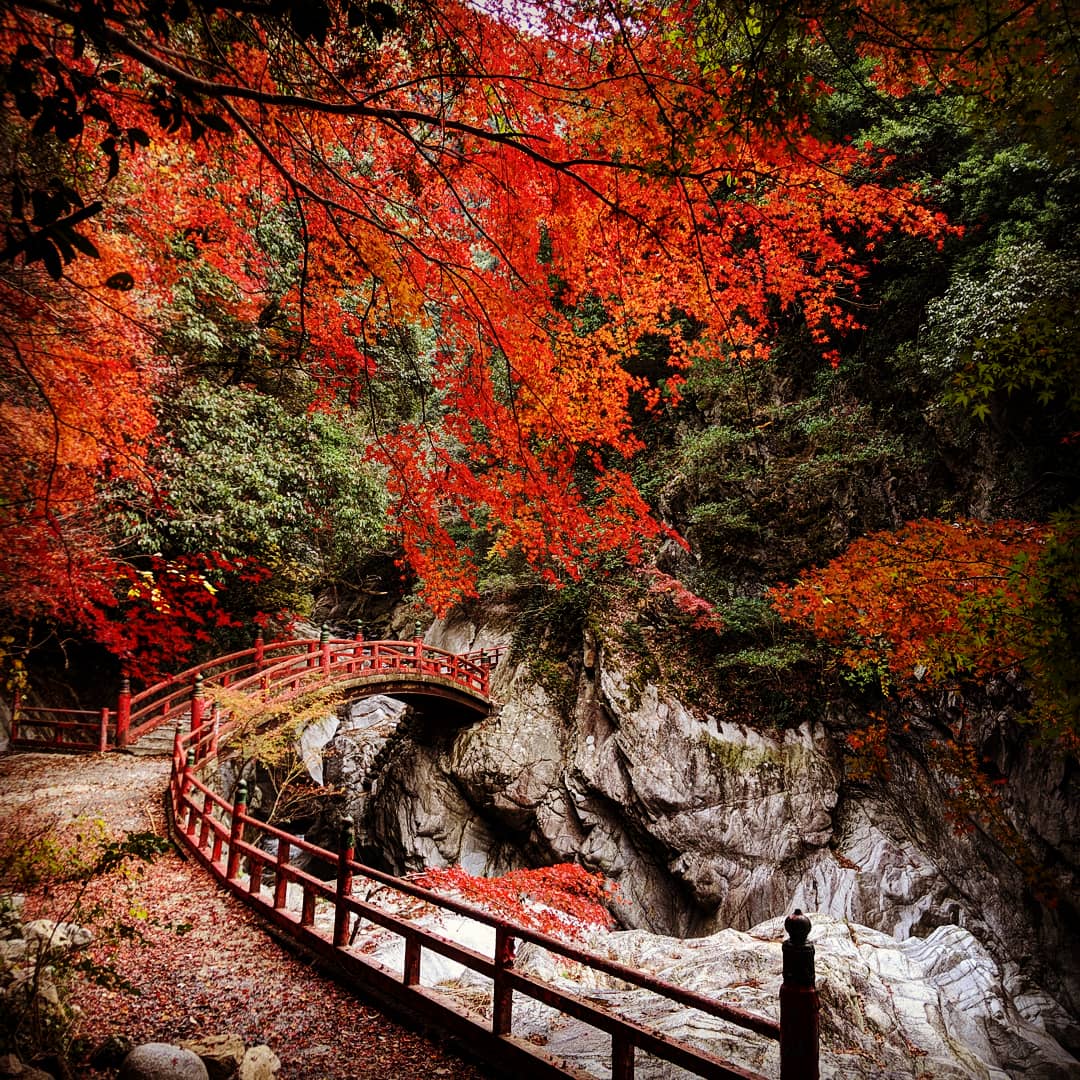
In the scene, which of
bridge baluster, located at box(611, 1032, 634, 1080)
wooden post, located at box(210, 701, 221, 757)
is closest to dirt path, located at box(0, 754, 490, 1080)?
bridge baluster, located at box(611, 1032, 634, 1080)

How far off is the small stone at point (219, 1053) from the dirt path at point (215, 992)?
0.42m

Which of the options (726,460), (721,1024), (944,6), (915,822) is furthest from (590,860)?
(944,6)

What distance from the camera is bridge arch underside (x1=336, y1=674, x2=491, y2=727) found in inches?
483

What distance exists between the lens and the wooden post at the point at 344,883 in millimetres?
4793

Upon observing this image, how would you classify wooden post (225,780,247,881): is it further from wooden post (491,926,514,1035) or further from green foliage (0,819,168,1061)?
wooden post (491,926,514,1035)

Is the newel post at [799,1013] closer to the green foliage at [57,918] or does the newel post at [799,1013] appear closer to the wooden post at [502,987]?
the wooden post at [502,987]

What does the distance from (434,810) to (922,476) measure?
460 inches

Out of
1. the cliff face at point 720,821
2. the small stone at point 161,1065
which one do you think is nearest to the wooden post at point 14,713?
the cliff face at point 720,821

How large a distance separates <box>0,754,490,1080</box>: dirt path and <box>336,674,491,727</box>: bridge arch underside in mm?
Result: 5083

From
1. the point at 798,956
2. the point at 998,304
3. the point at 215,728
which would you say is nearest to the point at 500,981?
the point at 798,956

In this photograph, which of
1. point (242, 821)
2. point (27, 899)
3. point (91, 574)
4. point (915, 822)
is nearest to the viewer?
point (27, 899)

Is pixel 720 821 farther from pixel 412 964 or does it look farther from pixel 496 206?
pixel 496 206

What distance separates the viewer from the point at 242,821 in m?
6.32

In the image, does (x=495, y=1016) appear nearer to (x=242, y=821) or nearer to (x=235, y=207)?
(x=242, y=821)
